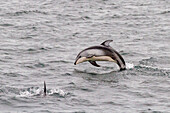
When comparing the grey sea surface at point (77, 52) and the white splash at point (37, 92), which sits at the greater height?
the grey sea surface at point (77, 52)

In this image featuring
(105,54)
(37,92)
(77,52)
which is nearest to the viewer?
(37,92)

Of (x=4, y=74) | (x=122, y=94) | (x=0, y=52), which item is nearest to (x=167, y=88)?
(x=122, y=94)

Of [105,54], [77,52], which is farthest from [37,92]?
[77,52]

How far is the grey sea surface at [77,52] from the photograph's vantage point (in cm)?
1560

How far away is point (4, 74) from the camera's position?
1880 cm

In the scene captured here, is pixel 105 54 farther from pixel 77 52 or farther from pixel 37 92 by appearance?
pixel 37 92

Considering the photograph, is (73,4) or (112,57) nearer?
(112,57)

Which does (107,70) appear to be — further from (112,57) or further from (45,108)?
(45,108)

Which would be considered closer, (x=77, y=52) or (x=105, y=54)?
(x=105, y=54)

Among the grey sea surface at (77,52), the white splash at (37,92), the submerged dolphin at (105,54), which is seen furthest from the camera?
the submerged dolphin at (105,54)

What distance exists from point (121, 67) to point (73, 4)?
60.0 feet

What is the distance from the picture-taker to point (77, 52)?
22.9m

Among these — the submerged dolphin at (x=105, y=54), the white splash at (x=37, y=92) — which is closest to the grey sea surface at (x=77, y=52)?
the white splash at (x=37, y=92)

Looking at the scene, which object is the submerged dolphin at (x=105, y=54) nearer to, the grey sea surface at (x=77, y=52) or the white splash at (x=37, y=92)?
the grey sea surface at (x=77, y=52)
